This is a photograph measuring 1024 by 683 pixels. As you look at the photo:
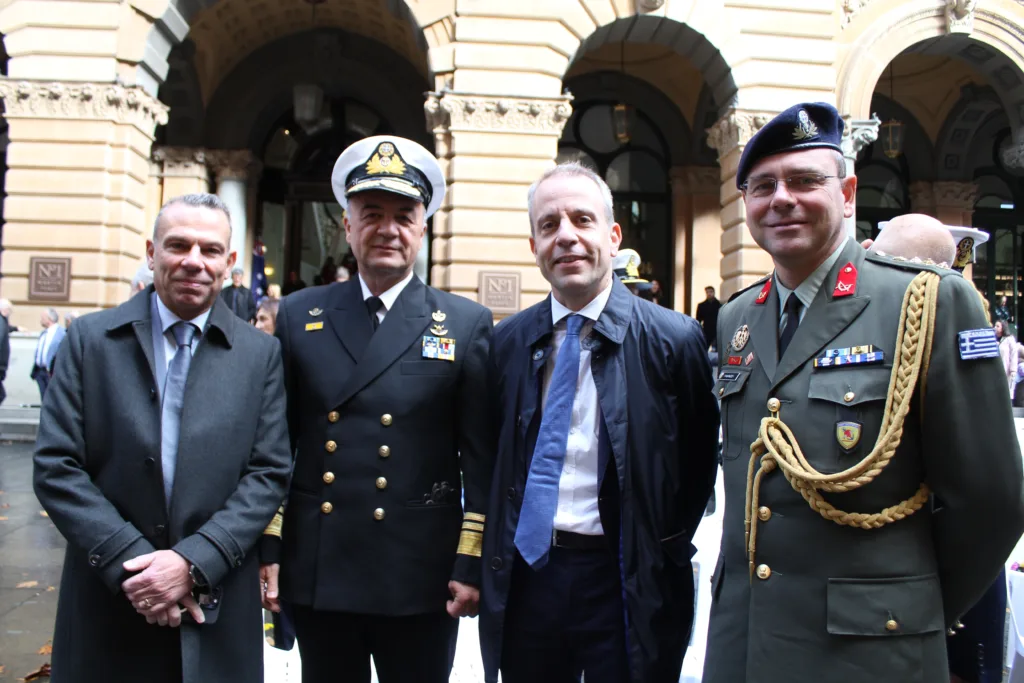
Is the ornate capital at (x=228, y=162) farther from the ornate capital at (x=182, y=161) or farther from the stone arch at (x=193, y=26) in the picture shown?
the stone arch at (x=193, y=26)

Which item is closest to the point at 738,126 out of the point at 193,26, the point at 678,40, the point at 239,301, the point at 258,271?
the point at 678,40

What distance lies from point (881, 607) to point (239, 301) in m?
11.0

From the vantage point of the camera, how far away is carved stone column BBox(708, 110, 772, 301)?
13.4 meters

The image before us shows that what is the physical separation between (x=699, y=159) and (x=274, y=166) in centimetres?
1028

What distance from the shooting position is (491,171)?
1292cm

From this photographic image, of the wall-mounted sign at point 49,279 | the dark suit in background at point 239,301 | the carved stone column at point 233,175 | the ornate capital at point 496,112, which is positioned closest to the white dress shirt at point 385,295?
the dark suit in background at point 239,301

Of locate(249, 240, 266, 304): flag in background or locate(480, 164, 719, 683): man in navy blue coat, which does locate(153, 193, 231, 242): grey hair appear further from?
locate(249, 240, 266, 304): flag in background

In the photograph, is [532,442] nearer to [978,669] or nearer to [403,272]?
[403,272]

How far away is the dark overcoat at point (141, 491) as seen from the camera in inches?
95.2

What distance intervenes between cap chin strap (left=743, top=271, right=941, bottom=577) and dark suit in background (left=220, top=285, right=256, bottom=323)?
34.0ft

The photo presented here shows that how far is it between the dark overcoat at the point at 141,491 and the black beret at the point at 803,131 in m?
1.95

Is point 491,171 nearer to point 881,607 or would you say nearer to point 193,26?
point 193,26

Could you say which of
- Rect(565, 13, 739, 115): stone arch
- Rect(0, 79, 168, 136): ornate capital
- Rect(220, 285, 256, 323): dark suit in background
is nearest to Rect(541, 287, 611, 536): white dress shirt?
Rect(220, 285, 256, 323): dark suit in background

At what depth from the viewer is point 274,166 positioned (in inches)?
707
